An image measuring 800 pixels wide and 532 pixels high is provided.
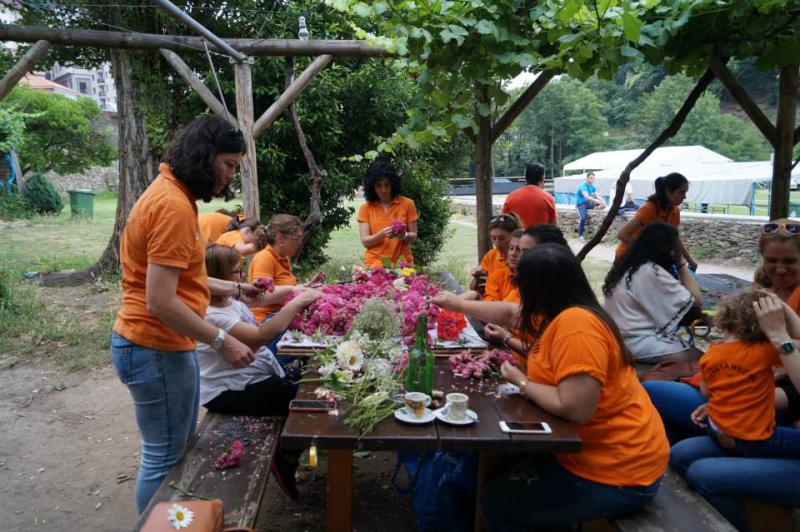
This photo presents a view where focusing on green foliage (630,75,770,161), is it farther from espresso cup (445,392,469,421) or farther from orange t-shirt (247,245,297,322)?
espresso cup (445,392,469,421)

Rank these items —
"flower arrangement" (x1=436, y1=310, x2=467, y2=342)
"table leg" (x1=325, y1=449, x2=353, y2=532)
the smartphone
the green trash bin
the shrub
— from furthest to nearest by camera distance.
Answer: the shrub → the green trash bin → "flower arrangement" (x1=436, y1=310, x2=467, y2=342) → "table leg" (x1=325, y1=449, x2=353, y2=532) → the smartphone

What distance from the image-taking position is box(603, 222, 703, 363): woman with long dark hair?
383cm

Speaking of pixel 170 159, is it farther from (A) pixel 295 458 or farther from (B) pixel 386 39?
(B) pixel 386 39

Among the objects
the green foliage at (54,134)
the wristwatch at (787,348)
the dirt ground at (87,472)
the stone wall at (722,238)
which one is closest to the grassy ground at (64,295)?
the dirt ground at (87,472)

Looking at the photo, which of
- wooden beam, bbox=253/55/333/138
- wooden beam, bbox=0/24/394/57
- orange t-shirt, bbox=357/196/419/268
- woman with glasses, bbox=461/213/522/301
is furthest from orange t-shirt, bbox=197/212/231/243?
woman with glasses, bbox=461/213/522/301

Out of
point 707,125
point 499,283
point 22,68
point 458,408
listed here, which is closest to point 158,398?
point 458,408

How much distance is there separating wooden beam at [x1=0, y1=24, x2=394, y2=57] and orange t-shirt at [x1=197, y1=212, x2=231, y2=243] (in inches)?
75.9

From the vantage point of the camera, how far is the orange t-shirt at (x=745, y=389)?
2.42 metres

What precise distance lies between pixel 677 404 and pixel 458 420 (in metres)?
1.46

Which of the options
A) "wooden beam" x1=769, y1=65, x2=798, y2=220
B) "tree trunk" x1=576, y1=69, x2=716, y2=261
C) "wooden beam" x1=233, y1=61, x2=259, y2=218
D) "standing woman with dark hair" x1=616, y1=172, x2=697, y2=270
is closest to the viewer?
"wooden beam" x1=769, y1=65, x2=798, y2=220

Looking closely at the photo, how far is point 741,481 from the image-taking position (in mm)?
2367

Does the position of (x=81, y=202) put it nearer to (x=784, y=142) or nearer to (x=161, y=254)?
(x=161, y=254)

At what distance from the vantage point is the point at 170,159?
2428 mm

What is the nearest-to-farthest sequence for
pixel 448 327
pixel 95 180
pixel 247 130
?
pixel 448 327
pixel 247 130
pixel 95 180
